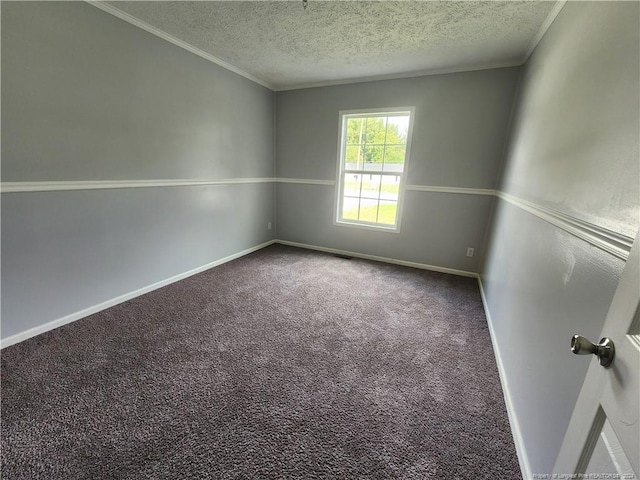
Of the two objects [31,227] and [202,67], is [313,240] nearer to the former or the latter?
[202,67]

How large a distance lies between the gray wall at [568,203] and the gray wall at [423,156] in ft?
3.74

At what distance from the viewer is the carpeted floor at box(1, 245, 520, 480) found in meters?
1.16

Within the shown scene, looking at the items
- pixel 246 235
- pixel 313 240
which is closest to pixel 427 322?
pixel 313 240

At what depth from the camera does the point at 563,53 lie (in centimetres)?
150

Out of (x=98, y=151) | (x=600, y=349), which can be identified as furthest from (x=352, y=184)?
(x=600, y=349)

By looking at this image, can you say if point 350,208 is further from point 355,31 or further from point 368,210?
point 355,31

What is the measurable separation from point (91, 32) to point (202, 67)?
1.00 meters

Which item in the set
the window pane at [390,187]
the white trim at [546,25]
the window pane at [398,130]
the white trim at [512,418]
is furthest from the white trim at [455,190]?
the white trim at [546,25]

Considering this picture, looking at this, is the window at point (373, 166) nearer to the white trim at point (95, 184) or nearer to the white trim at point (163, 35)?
the white trim at point (163, 35)

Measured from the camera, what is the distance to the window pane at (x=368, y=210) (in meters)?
3.79

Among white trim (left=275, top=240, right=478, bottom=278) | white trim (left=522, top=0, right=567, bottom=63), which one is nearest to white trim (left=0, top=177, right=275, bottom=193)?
white trim (left=275, top=240, right=478, bottom=278)

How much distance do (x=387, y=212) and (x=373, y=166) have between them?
67 cm

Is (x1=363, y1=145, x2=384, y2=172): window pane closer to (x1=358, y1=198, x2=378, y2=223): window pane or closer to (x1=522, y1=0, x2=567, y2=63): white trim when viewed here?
(x1=358, y1=198, x2=378, y2=223): window pane

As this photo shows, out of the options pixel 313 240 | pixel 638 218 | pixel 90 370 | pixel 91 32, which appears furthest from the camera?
pixel 313 240
